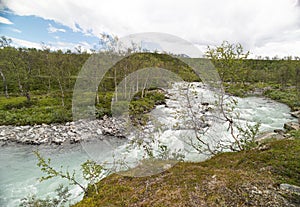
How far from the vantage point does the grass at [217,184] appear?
3.94m

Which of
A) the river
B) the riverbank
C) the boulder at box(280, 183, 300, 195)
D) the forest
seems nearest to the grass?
the boulder at box(280, 183, 300, 195)

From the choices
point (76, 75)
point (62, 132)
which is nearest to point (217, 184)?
point (62, 132)

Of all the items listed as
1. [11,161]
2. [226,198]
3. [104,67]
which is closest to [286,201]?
[226,198]

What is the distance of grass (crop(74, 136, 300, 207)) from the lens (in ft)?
12.9

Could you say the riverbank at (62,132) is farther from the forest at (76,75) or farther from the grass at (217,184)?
the grass at (217,184)

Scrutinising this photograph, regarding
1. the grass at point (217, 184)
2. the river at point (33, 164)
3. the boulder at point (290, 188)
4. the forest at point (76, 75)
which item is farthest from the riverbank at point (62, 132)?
the boulder at point (290, 188)

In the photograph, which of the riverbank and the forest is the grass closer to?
the forest

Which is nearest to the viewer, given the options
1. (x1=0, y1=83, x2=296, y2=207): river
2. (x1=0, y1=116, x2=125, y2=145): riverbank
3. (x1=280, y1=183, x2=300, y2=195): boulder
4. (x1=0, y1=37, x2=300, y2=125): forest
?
(x1=280, y1=183, x2=300, y2=195): boulder

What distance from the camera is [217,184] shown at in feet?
14.6

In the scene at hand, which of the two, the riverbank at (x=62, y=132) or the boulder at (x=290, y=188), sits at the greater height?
the boulder at (x=290, y=188)

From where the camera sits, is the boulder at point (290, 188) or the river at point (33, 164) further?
the river at point (33, 164)

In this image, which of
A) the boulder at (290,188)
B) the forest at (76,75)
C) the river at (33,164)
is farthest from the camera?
the river at (33,164)

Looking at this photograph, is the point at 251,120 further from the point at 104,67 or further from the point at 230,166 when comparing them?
the point at 104,67

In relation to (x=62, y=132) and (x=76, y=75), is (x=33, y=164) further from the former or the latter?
(x=76, y=75)
